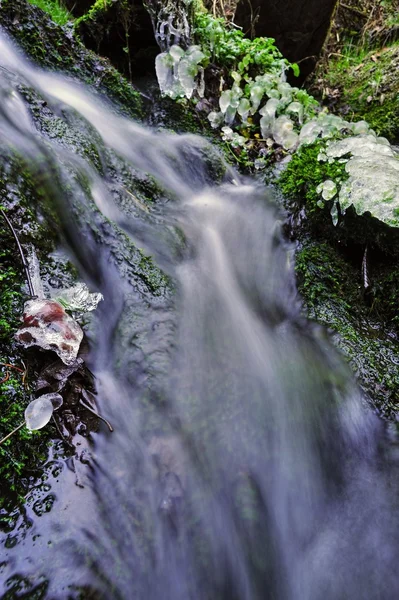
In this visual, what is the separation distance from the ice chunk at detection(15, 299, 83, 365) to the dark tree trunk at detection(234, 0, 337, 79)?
487cm

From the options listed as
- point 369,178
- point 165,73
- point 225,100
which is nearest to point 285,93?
point 225,100

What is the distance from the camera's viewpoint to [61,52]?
372cm

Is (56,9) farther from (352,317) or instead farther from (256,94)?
(352,317)

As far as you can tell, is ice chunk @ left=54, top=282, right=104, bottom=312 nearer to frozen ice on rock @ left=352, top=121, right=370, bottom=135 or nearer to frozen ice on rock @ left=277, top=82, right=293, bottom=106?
frozen ice on rock @ left=352, top=121, right=370, bottom=135

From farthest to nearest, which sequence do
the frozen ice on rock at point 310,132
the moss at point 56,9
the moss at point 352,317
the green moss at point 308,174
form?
the moss at point 56,9
the frozen ice on rock at point 310,132
the green moss at point 308,174
the moss at point 352,317

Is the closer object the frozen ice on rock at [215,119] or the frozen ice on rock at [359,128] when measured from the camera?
the frozen ice on rock at [359,128]

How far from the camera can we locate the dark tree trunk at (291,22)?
475 centimetres

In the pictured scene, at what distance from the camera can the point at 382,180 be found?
7.95 ft

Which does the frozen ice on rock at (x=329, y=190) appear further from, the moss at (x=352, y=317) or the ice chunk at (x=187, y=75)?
the ice chunk at (x=187, y=75)

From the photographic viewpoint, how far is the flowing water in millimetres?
1446

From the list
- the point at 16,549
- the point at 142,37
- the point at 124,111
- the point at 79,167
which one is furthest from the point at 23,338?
the point at 142,37

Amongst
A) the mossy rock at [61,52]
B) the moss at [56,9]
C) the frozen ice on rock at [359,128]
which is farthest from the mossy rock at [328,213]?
the moss at [56,9]

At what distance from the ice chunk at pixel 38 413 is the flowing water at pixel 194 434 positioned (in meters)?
0.18

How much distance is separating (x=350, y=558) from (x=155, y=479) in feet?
2.75
